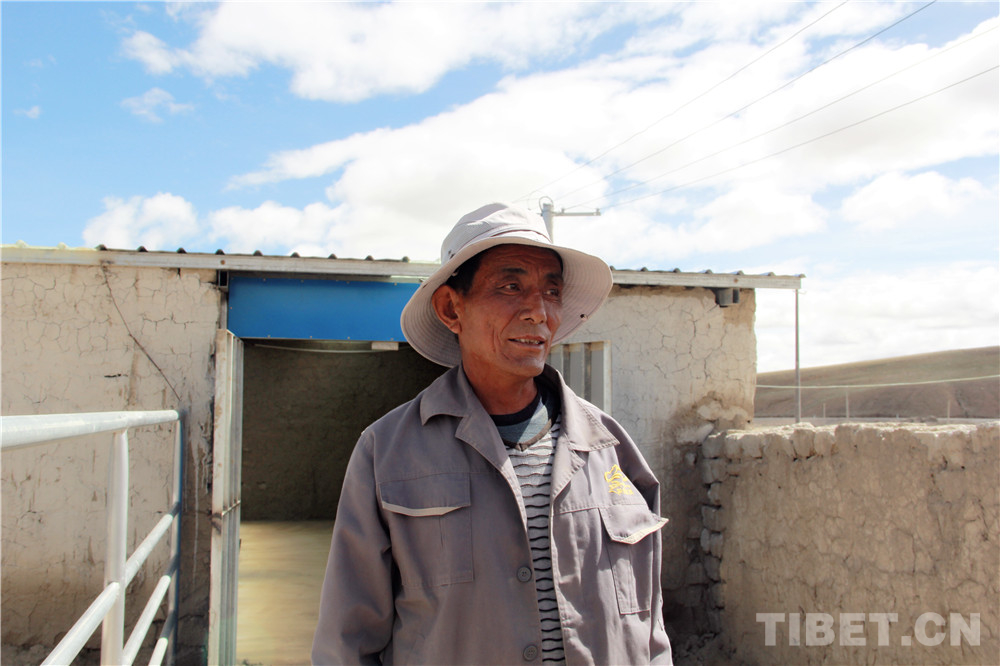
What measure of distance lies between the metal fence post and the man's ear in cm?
113

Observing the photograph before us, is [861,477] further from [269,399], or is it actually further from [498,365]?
[269,399]

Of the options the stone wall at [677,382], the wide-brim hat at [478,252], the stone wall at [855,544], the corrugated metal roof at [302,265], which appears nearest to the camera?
the wide-brim hat at [478,252]

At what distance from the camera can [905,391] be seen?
2725cm

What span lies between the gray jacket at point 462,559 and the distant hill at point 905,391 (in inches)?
876

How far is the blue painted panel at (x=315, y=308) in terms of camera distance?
207 inches

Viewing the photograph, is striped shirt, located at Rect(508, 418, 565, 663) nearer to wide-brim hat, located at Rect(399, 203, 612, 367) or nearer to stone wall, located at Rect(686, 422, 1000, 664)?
wide-brim hat, located at Rect(399, 203, 612, 367)

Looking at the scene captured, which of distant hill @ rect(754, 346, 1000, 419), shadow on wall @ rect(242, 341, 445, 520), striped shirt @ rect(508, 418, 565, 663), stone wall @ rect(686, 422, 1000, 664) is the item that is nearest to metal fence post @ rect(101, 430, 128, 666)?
striped shirt @ rect(508, 418, 565, 663)

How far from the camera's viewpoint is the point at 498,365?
162 centimetres

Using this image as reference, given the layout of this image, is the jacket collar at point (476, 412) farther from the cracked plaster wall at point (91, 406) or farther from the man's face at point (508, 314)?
the cracked plaster wall at point (91, 406)

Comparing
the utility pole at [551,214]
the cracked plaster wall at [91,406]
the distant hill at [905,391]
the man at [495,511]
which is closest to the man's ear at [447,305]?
the man at [495,511]

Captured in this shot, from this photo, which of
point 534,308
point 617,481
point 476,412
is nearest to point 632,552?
point 617,481

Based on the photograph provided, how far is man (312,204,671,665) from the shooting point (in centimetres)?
138

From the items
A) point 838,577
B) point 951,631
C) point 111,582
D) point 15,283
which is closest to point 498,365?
point 111,582

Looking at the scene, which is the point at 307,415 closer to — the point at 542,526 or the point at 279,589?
the point at 279,589
